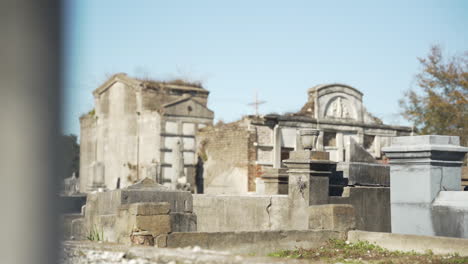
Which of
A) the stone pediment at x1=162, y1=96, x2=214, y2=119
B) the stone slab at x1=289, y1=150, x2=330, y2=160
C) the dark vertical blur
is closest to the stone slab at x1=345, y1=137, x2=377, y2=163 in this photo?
the stone slab at x1=289, y1=150, x2=330, y2=160

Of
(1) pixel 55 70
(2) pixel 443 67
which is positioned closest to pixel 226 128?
(2) pixel 443 67

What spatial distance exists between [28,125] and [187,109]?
93.4 ft

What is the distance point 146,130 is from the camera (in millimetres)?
30625

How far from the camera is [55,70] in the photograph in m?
1.86

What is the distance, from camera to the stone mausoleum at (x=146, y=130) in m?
29.5

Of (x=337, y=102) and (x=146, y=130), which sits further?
(x=146, y=130)

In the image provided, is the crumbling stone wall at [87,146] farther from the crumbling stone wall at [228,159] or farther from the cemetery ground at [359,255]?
the cemetery ground at [359,255]

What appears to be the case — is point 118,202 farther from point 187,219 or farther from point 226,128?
point 226,128

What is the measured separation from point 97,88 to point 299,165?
83.8 ft

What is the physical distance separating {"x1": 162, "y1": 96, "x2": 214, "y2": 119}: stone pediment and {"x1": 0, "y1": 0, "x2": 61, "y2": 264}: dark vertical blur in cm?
2791

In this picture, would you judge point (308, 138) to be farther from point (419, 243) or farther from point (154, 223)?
point (154, 223)

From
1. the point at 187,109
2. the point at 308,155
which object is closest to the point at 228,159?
the point at 187,109

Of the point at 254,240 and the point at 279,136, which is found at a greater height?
the point at 279,136

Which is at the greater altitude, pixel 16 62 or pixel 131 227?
pixel 16 62
